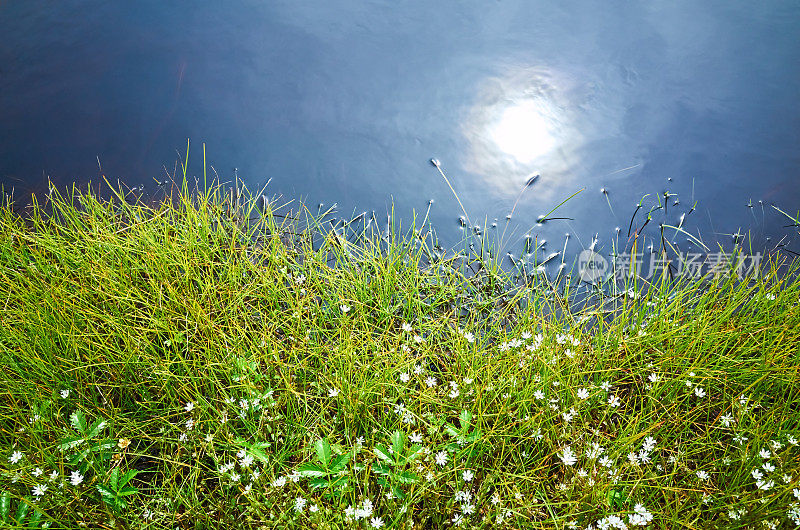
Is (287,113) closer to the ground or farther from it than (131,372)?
farther from it

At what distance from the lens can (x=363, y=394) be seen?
5.85 feet

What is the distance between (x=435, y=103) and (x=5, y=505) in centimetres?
247

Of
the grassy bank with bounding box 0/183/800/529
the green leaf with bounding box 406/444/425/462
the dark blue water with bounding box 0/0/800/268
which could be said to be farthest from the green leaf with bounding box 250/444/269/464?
the dark blue water with bounding box 0/0/800/268

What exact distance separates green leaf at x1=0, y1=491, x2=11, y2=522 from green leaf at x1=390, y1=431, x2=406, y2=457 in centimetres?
108

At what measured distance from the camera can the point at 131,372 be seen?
1.87 metres

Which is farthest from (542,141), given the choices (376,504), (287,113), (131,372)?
(131,372)

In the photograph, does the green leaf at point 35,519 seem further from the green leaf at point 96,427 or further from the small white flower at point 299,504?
the small white flower at point 299,504

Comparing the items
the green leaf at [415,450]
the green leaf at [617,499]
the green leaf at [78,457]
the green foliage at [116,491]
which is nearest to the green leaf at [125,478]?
the green foliage at [116,491]

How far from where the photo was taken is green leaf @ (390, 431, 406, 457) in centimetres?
158

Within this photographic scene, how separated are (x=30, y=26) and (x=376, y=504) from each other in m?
3.60

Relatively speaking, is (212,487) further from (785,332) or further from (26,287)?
(785,332)

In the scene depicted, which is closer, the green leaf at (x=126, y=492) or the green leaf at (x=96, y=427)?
the green leaf at (x=126, y=492)

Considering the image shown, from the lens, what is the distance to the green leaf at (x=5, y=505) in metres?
1.53

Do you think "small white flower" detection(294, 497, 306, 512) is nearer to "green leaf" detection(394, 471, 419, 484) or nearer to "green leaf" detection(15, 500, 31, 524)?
"green leaf" detection(394, 471, 419, 484)
